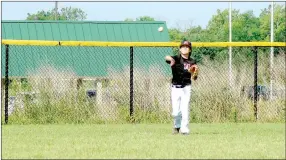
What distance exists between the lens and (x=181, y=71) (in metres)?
14.5

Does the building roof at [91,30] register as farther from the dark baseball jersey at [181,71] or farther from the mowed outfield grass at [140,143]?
the dark baseball jersey at [181,71]

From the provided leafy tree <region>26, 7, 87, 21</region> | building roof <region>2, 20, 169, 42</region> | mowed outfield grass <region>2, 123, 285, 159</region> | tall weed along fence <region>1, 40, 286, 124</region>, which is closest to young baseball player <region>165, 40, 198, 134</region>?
mowed outfield grass <region>2, 123, 285, 159</region>

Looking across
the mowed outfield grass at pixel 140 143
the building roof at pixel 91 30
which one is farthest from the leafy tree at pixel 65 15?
the mowed outfield grass at pixel 140 143

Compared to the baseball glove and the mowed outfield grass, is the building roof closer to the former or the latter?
the mowed outfield grass

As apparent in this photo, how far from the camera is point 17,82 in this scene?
64.8ft

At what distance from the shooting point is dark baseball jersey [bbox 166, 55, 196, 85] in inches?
570

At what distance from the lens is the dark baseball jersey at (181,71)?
47.5 feet

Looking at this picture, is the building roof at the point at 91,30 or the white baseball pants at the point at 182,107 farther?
the building roof at the point at 91,30

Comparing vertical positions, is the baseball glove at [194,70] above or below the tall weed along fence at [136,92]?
above

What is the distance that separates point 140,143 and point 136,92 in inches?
283

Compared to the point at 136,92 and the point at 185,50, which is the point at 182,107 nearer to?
the point at 185,50

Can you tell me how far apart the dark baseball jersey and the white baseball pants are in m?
0.11

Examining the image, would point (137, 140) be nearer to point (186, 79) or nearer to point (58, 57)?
point (186, 79)

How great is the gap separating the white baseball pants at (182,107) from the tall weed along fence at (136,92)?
14.8 ft
